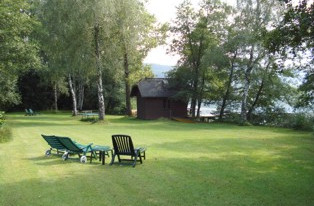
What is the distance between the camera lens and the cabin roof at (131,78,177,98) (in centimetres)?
3541

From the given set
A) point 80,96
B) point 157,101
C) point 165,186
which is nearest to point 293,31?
point 165,186

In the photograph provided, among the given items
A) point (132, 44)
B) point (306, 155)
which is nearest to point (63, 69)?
point (132, 44)

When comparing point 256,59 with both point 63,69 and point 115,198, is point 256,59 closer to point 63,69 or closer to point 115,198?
point 63,69

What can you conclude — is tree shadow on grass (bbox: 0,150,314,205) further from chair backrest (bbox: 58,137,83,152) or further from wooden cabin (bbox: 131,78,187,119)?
wooden cabin (bbox: 131,78,187,119)

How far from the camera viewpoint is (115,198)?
721cm

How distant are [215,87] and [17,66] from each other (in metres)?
19.5

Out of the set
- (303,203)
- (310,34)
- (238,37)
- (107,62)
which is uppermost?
(238,37)

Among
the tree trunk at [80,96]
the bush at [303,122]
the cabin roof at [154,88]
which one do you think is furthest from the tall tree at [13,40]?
the tree trunk at [80,96]

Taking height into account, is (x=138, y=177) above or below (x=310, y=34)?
below

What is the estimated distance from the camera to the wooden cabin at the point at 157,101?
116 ft

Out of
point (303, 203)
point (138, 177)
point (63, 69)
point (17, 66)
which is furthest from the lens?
point (63, 69)

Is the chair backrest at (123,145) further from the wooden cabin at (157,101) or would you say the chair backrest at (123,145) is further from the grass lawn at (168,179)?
the wooden cabin at (157,101)

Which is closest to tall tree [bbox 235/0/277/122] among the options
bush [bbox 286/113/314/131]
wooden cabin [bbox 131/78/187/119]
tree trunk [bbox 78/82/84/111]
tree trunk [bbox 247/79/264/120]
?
tree trunk [bbox 247/79/264/120]

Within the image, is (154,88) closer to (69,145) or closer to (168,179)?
(69,145)
